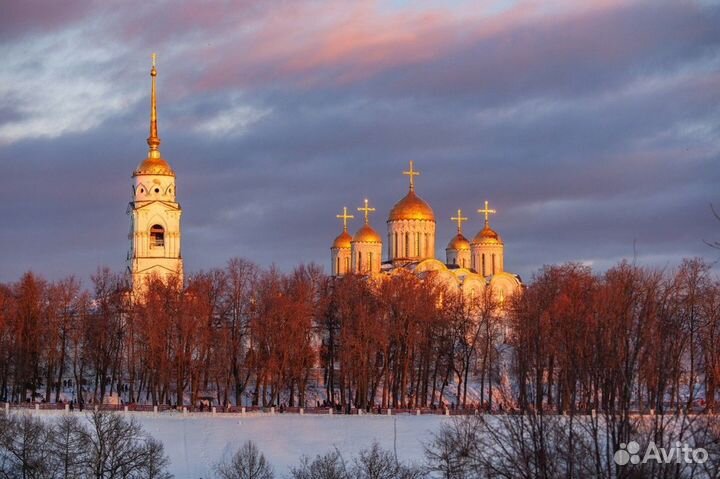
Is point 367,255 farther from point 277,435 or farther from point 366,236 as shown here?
point 277,435

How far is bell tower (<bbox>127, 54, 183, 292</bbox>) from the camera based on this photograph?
8934 centimetres

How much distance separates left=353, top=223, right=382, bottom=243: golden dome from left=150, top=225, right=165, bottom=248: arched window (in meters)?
12.1

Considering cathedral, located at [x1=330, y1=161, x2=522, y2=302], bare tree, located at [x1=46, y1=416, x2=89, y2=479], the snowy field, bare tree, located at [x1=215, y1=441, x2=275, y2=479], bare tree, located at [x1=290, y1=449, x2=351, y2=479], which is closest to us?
bare tree, located at [x1=290, y1=449, x2=351, y2=479]

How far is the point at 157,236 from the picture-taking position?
90.7 metres

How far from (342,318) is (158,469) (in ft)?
82.9

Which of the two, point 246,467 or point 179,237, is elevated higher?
point 179,237

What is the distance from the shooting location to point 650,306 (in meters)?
20.1

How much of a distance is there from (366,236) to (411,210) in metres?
3.43

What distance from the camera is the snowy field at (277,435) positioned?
4956 cm

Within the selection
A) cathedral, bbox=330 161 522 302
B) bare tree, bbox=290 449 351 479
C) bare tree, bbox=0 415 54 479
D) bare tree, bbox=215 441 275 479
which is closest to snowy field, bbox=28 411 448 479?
bare tree, bbox=215 441 275 479

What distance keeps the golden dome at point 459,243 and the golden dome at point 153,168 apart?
65.3 feet

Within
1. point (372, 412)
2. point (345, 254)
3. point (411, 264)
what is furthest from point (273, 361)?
point (345, 254)

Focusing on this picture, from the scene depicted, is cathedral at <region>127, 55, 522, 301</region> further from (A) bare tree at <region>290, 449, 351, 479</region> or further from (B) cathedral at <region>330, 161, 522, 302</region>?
(A) bare tree at <region>290, 449, 351, 479</region>

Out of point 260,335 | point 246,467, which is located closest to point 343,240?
point 260,335
